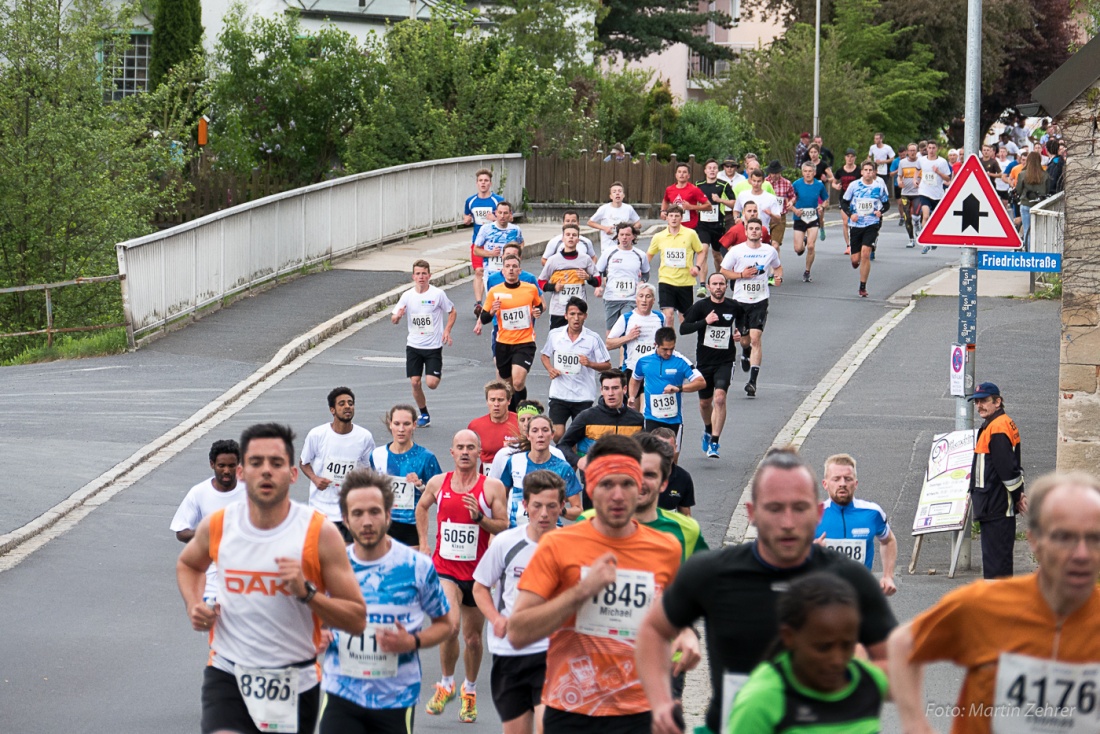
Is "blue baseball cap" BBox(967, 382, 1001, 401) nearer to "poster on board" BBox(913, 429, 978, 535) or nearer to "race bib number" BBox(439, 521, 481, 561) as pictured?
"poster on board" BBox(913, 429, 978, 535)

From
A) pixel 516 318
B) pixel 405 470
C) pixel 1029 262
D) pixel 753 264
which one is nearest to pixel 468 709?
pixel 405 470

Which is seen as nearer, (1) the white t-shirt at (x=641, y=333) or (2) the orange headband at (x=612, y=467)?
(2) the orange headband at (x=612, y=467)

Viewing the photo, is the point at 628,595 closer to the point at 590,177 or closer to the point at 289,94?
the point at 289,94

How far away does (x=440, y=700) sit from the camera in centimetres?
967

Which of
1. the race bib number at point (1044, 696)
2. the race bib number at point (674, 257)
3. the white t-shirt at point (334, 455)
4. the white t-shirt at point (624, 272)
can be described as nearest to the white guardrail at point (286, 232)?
the white t-shirt at point (624, 272)

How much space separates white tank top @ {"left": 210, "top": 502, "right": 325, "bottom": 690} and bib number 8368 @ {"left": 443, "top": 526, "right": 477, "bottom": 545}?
11.7 ft

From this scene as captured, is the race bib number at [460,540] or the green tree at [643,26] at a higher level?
the green tree at [643,26]

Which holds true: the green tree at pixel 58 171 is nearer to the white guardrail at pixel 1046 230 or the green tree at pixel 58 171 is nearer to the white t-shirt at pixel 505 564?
the white guardrail at pixel 1046 230

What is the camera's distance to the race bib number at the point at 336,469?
39.2 ft

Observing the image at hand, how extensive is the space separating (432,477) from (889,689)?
657cm

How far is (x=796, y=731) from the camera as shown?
443cm

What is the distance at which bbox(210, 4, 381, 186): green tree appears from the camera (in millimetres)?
36781

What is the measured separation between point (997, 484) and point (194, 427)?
29.8 ft

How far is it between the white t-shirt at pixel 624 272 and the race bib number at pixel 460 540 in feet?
32.0
